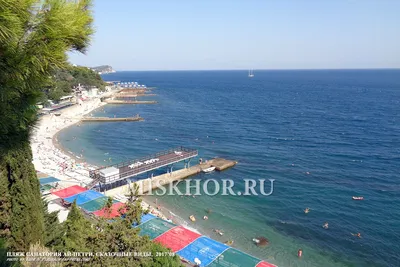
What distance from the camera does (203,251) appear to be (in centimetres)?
1853

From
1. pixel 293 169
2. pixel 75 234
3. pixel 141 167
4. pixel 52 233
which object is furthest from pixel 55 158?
pixel 293 169

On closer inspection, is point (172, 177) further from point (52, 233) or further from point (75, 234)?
point (75, 234)

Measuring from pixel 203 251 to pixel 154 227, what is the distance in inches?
164

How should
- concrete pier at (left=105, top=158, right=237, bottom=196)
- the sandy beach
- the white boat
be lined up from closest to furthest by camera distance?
the sandy beach → concrete pier at (left=105, top=158, right=237, bottom=196) → the white boat

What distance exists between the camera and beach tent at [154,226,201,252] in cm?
1912

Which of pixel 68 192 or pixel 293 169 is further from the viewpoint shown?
pixel 293 169

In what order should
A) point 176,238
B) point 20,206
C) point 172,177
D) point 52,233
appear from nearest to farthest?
point 20,206 → point 52,233 → point 176,238 → point 172,177

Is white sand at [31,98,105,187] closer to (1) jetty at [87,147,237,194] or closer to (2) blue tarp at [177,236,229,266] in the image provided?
(1) jetty at [87,147,237,194]

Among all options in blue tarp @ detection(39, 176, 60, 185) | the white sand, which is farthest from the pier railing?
blue tarp @ detection(39, 176, 60, 185)

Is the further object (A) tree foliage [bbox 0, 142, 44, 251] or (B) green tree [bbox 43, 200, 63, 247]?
(B) green tree [bbox 43, 200, 63, 247]

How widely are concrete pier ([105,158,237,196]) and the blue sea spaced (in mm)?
1781

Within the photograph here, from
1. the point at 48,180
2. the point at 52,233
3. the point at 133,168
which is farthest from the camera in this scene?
the point at 133,168

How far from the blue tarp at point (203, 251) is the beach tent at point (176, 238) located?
38cm

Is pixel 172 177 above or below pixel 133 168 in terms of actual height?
below
